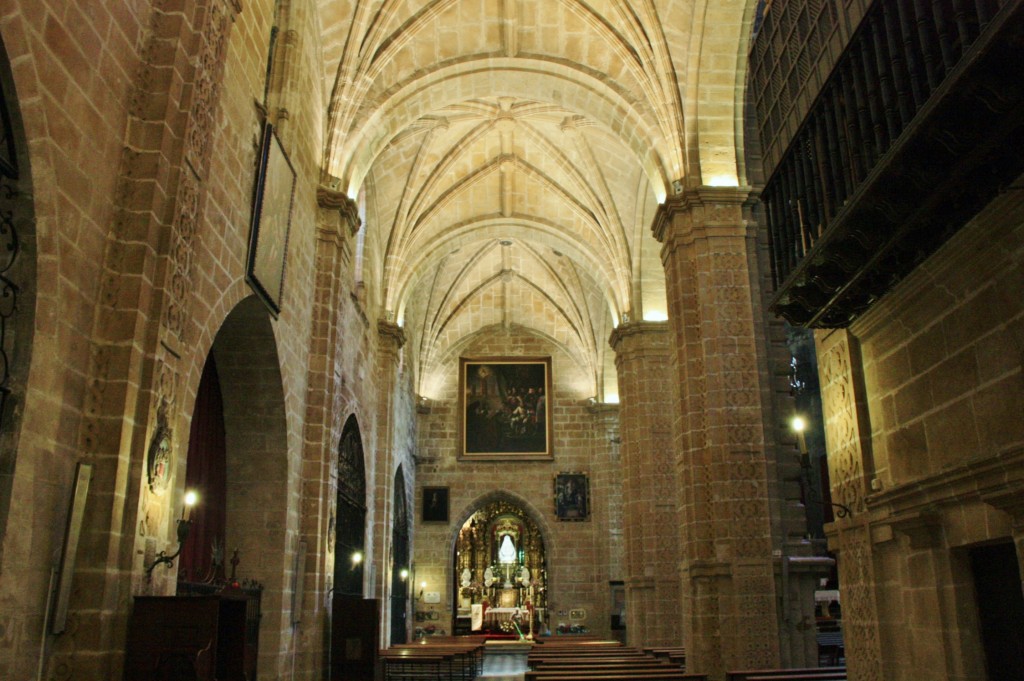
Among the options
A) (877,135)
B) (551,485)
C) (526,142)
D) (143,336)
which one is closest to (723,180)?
(526,142)

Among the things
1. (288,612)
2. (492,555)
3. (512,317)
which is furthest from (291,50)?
(492,555)

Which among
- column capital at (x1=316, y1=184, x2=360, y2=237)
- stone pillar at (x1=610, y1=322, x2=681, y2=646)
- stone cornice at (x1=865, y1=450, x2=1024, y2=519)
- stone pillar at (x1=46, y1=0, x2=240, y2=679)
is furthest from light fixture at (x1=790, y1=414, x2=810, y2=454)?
stone pillar at (x1=46, y1=0, x2=240, y2=679)

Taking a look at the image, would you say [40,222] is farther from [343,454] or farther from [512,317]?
[512,317]

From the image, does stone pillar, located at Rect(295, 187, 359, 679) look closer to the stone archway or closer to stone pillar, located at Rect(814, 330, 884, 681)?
the stone archway

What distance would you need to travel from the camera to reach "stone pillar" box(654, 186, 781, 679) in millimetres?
10336

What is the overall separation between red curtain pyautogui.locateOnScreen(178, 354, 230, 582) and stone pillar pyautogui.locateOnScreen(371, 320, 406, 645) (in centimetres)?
732

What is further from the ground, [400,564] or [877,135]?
[877,135]

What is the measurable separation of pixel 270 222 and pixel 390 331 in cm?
871

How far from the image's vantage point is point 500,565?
25703 mm

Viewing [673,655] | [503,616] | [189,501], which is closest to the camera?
[189,501]

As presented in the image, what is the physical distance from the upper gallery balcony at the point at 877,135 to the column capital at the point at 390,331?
11.7 m

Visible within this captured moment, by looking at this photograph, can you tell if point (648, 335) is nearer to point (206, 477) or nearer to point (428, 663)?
point (428, 663)

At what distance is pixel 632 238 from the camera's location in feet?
57.3

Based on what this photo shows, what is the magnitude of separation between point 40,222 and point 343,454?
30.7 feet
